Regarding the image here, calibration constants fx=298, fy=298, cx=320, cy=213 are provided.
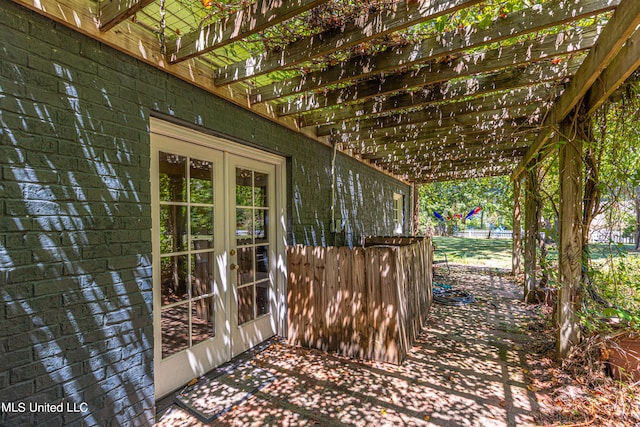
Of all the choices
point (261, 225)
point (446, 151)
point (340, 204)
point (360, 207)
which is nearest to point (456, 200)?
point (446, 151)

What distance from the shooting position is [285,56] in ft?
7.07

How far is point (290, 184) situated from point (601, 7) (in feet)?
9.59

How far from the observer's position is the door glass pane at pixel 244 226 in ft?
10.1

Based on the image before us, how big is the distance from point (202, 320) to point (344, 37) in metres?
2.54

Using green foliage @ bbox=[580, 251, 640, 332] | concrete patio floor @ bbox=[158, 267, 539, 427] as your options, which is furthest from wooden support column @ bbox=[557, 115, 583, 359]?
concrete patio floor @ bbox=[158, 267, 539, 427]

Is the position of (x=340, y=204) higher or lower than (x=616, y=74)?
lower

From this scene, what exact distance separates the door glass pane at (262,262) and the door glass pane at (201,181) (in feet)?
2.99

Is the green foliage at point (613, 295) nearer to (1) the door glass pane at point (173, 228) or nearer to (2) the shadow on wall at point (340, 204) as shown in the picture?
(2) the shadow on wall at point (340, 204)

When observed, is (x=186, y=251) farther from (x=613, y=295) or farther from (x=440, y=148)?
(x=440, y=148)

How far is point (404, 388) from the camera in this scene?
2.47 m

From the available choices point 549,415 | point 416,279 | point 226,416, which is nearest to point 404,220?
point 416,279

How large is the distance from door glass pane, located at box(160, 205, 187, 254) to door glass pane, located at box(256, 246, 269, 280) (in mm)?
999

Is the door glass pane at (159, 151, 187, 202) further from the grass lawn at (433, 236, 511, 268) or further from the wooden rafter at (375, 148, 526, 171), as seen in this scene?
the grass lawn at (433, 236, 511, 268)

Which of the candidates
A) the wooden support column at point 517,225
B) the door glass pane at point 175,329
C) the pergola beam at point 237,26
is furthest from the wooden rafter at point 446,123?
the wooden support column at point 517,225
